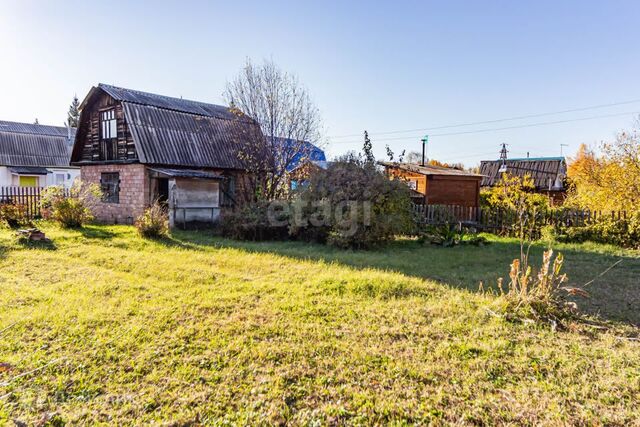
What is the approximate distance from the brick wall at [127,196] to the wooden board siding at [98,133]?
16.4 inches

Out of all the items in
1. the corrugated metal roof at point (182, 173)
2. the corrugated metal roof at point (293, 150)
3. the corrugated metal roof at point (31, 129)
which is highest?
the corrugated metal roof at point (31, 129)

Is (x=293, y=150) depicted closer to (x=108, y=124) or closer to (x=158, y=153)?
(x=158, y=153)

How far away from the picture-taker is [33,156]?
31250 mm

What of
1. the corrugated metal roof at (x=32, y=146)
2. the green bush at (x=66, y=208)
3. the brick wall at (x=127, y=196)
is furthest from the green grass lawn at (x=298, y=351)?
the corrugated metal roof at (x=32, y=146)

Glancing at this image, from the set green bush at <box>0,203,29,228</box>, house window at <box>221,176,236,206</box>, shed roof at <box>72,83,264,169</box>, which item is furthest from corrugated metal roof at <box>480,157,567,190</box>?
green bush at <box>0,203,29,228</box>

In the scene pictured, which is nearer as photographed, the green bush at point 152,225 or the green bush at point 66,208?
the green bush at point 152,225

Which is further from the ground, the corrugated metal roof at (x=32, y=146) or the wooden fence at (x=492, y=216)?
the corrugated metal roof at (x=32, y=146)

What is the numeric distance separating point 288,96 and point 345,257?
34.9ft

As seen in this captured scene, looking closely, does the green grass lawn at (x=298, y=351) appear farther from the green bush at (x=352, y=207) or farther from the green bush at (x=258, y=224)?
the green bush at (x=258, y=224)

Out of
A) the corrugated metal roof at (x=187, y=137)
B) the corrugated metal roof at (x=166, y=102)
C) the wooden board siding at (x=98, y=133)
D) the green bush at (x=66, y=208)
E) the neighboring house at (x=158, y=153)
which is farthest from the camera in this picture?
the corrugated metal roof at (x=166, y=102)

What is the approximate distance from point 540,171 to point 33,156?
4299 cm

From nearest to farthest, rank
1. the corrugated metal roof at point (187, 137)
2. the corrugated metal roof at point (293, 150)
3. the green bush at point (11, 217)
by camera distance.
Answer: the green bush at point (11, 217) → the corrugated metal roof at point (187, 137) → the corrugated metal roof at point (293, 150)

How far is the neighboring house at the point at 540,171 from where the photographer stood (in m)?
31.6

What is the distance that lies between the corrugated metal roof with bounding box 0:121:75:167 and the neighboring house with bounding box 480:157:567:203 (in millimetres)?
35942
